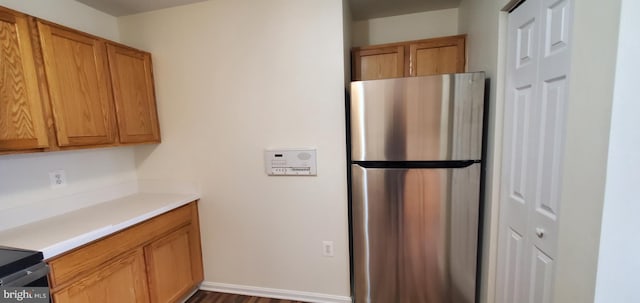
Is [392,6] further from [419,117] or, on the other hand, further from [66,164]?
[66,164]

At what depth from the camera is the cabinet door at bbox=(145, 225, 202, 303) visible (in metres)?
1.69

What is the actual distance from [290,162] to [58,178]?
1526 mm

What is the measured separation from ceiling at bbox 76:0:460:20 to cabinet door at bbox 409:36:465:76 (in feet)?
1.17

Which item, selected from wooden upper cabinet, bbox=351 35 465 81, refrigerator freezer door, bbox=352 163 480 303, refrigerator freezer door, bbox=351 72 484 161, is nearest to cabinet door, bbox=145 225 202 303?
refrigerator freezer door, bbox=352 163 480 303

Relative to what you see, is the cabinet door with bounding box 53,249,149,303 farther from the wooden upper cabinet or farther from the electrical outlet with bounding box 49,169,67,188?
the wooden upper cabinet

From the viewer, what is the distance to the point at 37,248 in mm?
1129

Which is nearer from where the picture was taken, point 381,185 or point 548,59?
point 548,59

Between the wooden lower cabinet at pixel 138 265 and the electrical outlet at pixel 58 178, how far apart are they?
642mm

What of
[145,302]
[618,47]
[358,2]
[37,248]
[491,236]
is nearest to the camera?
[618,47]

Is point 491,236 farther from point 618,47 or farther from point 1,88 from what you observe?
point 1,88

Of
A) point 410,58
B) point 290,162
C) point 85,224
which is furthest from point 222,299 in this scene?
point 410,58

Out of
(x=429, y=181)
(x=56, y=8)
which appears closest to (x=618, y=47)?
(x=429, y=181)

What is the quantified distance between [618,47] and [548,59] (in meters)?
0.35

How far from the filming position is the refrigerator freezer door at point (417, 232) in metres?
1.56
